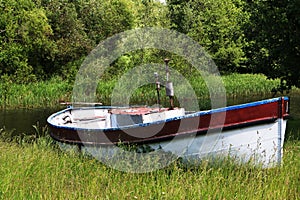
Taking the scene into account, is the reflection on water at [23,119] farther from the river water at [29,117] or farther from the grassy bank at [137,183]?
the grassy bank at [137,183]

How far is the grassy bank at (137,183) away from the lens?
5.92 meters

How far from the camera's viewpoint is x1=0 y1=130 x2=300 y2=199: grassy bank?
5.92 m

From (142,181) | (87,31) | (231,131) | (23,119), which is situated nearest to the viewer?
(142,181)

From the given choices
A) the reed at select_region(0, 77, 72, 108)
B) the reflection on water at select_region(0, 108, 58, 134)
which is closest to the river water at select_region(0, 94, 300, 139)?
the reflection on water at select_region(0, 108, 58, 134)

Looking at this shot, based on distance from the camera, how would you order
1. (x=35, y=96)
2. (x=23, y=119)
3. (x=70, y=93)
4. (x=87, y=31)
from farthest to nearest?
(x=87, y=31), (x=70, y=93), (x=35, y=96), (x=23, y=119)

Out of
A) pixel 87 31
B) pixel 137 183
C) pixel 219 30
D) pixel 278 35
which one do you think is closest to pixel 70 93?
pixel 87 31

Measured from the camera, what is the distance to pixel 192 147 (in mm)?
8188

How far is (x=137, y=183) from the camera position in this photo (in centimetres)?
662

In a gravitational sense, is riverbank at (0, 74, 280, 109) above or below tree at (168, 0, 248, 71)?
below

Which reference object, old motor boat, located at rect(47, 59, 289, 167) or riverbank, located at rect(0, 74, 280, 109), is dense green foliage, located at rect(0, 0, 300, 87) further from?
old motor boat, located at rect(47, 59, 289, 167)

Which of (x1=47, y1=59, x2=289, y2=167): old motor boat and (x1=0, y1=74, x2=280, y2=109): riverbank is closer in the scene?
(x1=47, y1=59, x2=289, y2=167): old motor boat

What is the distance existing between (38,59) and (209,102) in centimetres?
1732

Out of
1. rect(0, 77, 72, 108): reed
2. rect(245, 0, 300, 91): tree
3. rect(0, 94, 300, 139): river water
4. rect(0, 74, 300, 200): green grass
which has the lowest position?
rect(0, 94, 300, 139): river water

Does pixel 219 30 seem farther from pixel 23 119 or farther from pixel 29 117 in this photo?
pixel 23 119
